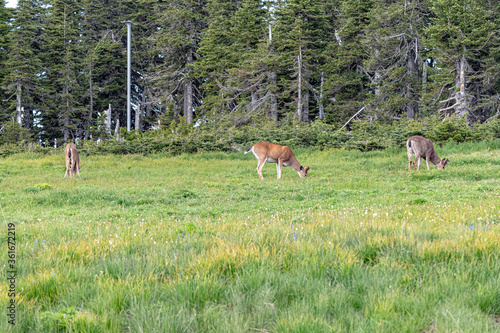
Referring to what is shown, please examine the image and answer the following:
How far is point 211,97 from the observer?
43.6 m

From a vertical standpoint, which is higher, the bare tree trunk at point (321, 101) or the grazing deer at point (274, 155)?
the bare tree trunk at point (321, 101)

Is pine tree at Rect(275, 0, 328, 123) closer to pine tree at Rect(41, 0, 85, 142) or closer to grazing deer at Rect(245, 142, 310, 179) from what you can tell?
grazing deer at Rect(245, 142, 310, 179)

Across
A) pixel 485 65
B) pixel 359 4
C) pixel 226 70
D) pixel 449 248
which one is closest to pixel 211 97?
pixel 226 70

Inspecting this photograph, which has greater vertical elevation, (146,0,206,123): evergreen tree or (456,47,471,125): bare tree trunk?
(146,0,206,123): evergreen tree

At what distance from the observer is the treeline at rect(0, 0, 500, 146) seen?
104 ft

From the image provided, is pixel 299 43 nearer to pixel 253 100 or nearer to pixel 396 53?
pixel 253 100

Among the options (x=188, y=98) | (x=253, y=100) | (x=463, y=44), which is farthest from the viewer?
(x=188, y=98)

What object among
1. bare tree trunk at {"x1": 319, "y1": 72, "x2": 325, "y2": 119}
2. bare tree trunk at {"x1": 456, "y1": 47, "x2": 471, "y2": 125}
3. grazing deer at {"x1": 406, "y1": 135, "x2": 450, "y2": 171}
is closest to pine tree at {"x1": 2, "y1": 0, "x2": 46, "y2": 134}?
bare tree trunk at {"x1": 319, "y1": 72, "x2": 325, "y2": 119}

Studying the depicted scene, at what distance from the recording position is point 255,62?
37.7m

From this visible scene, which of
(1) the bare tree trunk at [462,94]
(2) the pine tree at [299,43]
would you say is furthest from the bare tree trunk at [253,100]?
(1) the bare tree trunk at [462,94]

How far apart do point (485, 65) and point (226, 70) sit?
22955mm

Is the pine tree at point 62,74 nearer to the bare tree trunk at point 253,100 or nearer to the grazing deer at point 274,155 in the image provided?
the bare tree trunk at point 253,100

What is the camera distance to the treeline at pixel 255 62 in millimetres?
31703

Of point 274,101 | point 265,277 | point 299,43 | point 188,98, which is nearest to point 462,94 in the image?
point 299,43
